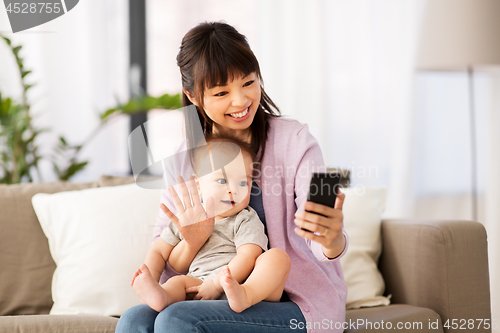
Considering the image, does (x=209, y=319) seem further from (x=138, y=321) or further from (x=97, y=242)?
(x=97, y=242)

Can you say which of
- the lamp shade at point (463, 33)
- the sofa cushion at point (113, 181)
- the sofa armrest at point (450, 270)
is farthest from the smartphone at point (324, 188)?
the lamp shade at point (463, 33)

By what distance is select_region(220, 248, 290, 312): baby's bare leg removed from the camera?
882mm

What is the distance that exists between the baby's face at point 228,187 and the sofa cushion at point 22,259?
0.67 meters

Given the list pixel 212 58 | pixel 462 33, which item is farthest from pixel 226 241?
pixel 462 33

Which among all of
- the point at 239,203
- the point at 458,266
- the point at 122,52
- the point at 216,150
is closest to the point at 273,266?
the point at 239,203

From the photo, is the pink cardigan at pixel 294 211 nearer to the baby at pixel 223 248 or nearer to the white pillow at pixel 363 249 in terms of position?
the baby at pixel 223 248

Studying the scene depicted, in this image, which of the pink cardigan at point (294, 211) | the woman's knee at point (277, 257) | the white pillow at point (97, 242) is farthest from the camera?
the white pillow at point (97, 242)

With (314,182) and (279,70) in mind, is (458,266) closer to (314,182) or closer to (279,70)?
(314,182)

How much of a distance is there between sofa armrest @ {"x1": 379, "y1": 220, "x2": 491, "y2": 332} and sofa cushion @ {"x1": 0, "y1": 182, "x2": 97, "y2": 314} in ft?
3.67

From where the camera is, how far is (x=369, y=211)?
1.47 metres

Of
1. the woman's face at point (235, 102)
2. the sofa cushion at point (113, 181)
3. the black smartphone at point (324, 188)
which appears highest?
the woman's face at point (235, 102)

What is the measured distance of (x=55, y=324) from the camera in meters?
1.11

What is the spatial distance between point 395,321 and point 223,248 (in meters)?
0.49

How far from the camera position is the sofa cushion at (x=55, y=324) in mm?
1094
